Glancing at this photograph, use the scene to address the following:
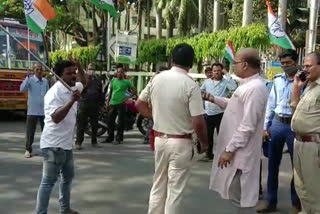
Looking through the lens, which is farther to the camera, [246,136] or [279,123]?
[279,123]

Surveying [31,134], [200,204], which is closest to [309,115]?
[200,204]

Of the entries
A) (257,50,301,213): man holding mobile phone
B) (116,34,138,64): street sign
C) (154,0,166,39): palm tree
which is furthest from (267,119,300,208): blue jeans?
(154,0,166,39): palm tree

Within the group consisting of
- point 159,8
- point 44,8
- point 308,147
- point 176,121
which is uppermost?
point 159,8

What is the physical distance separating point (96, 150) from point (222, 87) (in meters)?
3.00

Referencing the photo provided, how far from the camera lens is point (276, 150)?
5574mm

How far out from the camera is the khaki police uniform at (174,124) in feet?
14.1

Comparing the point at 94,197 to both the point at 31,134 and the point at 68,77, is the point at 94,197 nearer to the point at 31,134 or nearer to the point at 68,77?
the point at 68,77

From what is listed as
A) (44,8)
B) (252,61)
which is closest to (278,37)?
(44,8)

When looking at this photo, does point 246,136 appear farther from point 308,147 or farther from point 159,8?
point 159,8

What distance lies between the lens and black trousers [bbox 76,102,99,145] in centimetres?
1007

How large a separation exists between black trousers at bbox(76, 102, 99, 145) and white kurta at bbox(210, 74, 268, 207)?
6.20 metres

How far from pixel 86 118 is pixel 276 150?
5.68m

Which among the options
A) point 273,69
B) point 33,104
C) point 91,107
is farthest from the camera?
point 273,69

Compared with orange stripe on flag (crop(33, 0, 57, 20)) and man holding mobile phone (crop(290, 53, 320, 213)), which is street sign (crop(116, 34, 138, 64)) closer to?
orange stripe on flag (crop(33, 0, 57, 20))
